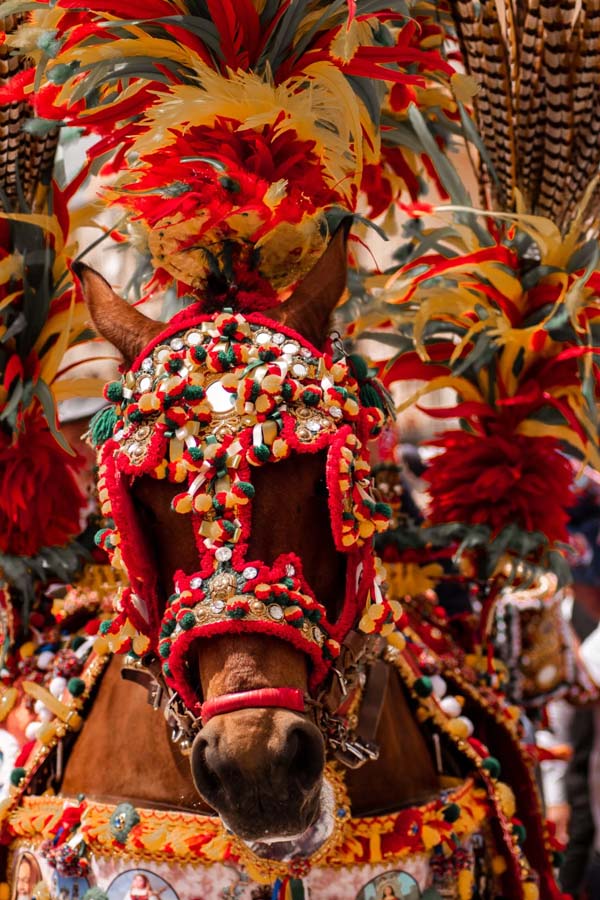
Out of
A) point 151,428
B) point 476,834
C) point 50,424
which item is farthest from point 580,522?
point 151,428

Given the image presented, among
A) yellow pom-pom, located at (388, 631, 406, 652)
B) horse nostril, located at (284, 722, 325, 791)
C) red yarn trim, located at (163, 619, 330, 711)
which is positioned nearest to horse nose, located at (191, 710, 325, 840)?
horse nostril, located at (284, 722, 325, 791)

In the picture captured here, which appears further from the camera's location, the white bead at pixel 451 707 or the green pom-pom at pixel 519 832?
the white bead at pixel 451 707

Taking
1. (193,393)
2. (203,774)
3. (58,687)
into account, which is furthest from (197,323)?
(58,687)

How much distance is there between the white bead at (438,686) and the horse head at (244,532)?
912 mm

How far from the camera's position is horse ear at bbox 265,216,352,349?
2.45 meters

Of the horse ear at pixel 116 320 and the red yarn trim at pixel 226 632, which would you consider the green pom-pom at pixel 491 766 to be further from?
the horse ear at pixel 116 320

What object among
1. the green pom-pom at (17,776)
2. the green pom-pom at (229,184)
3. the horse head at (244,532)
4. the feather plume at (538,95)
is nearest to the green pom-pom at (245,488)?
the horse head at (244,532)

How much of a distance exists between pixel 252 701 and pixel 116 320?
3.10 feet

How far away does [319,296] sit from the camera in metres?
2.49

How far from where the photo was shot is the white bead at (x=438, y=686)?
3123mm

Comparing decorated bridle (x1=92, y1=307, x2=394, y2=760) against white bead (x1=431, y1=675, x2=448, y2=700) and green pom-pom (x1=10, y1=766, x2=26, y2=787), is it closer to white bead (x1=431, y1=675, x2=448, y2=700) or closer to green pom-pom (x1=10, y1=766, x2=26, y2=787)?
green pom-pom (x1=10, y1=766, x2=26, y2=787)

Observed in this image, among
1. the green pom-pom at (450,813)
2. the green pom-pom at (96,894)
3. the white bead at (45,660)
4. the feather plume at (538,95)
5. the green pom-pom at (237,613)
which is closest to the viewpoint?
the green pom-pom at (237,613)

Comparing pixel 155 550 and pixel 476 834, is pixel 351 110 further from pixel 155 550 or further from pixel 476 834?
pixel 476 834

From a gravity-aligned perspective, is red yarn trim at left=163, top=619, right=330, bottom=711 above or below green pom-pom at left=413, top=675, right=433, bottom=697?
above
